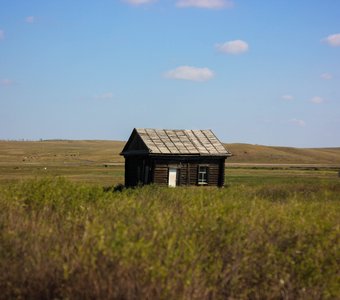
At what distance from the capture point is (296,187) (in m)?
26.8

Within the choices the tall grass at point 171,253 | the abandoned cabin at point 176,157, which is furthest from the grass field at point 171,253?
the abandoned cabin at point 176,157

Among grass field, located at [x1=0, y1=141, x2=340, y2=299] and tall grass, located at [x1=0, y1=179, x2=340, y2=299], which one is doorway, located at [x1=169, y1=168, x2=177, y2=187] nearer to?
grass field, located at [x1=0, y1=141, x2=340, y2=299]

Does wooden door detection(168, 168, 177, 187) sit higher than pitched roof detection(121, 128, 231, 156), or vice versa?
pitched roof detection(121, 128, 231, 156)

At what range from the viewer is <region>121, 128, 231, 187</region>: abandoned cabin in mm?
33031

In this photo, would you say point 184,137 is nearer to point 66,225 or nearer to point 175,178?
point 175,178

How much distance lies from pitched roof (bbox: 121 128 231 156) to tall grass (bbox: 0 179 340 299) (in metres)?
23.3

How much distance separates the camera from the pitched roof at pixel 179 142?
33.1 metres

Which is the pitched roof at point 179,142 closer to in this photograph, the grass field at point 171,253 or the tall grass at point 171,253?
the grass field at point 171,253

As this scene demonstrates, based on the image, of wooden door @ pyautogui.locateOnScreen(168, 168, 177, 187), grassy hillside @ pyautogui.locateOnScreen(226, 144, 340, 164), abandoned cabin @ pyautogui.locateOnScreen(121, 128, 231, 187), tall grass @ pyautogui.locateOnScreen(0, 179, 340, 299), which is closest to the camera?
tall grass @ pyautogui.locateOnScreen(0, 179, 340, 299)

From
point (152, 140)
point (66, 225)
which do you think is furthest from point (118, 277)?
point (152, 140)

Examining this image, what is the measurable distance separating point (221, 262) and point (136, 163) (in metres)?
28.7

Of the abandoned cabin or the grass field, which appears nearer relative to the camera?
the grass field

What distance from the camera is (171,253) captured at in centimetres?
646

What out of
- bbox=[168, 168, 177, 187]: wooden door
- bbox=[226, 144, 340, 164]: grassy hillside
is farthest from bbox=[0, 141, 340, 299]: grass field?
bbox=[226, 144, 340, 164]: grassy hillside
